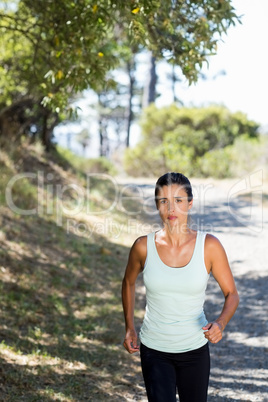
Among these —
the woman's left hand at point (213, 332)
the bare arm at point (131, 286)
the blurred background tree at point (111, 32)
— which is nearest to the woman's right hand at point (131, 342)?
the bare arm at point (131, 286)

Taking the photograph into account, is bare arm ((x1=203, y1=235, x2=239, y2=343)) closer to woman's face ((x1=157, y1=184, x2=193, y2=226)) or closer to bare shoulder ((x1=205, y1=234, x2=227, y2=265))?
bare shoulder ((x1=205, y1=234, x2=227, y2=265))

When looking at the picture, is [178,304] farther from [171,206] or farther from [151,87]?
[151,87]

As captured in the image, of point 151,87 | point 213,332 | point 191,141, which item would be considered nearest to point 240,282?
point 213,332

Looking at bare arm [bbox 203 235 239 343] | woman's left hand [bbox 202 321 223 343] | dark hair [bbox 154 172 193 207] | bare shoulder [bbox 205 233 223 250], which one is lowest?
woman's left hand [bbox 202 321 223 343]

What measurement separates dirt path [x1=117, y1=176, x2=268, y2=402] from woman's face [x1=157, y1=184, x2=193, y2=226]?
1296 mm

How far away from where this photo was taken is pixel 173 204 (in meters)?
3.02

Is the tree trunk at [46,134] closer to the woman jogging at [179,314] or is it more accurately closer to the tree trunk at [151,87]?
the tree trunk at [151,87]

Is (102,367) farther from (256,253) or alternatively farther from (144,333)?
(256,253)

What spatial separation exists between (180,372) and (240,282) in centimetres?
596

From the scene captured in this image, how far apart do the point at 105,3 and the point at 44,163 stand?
9.31m

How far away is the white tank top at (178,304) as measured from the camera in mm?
2848

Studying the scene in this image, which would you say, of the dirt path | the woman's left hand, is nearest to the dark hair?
the woman's left hand

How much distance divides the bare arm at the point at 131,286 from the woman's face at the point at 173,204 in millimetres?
195

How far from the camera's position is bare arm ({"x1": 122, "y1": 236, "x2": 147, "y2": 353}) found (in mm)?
3027
